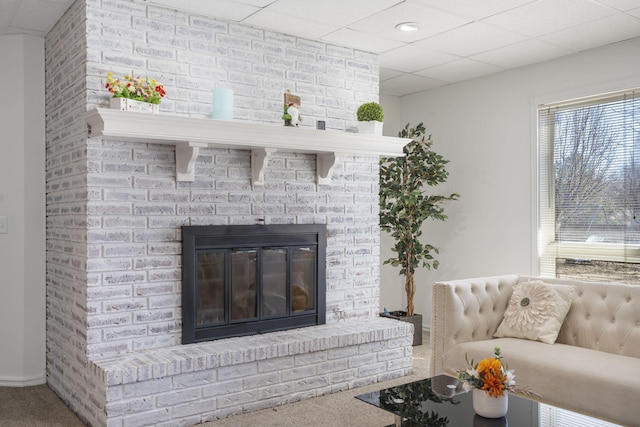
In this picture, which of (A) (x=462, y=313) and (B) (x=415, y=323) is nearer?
(A) (x=462, y=313)

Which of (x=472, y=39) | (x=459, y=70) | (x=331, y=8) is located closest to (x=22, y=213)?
(x=331, y=8)

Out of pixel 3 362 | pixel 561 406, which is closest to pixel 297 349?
pixel 561 406

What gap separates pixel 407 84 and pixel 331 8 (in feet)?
6.89

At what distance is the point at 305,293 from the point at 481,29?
2.13m

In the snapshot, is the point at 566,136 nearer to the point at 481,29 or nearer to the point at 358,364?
the point at 481,29

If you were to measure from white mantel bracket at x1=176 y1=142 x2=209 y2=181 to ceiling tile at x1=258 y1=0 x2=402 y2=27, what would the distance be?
939 mm

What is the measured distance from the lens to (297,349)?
3.52m

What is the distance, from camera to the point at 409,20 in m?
3.59

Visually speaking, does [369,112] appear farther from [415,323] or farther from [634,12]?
[415,323]

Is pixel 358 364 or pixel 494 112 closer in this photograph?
pixel 358 364

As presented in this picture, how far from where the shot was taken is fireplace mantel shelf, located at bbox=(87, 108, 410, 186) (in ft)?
9.82

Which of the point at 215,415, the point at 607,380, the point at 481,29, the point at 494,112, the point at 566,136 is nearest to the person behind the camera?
the point at 607,380

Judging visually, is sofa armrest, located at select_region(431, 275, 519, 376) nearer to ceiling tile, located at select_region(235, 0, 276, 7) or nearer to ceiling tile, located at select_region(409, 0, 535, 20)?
ceiling tile, located at select_region(409, 0, 535, 20)

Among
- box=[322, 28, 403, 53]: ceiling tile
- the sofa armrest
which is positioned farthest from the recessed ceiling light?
the sofa armrest
